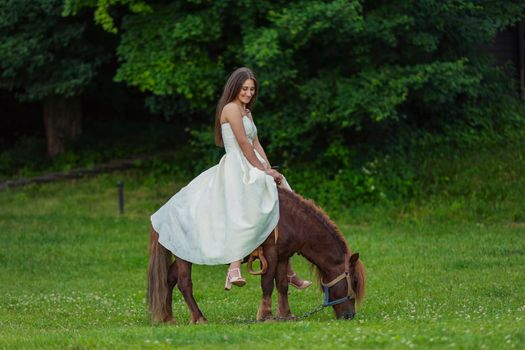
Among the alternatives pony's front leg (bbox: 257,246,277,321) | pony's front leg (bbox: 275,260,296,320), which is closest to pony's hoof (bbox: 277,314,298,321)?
pony's front leg (bbox: 275,260,296,320)

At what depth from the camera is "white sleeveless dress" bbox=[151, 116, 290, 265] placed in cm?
1128

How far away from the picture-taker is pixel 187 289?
456 inches

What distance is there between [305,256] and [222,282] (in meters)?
5.53

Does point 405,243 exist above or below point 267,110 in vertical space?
below

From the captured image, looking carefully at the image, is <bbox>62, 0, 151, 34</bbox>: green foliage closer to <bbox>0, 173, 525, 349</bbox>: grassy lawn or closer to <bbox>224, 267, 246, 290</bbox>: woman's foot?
<bbox>0, 173, 525, 349</bbox>: grassy lawn

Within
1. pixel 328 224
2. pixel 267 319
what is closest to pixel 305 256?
pixel 328 224

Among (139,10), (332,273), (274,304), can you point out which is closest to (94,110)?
(139,10)

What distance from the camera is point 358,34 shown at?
22266mm

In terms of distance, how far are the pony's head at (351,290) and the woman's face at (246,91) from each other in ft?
6.12

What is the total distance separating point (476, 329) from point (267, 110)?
45.9ft

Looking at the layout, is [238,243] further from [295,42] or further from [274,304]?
[295,42]

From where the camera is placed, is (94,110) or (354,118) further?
(94,110)

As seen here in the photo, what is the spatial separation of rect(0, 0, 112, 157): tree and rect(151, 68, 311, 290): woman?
14.3 metres

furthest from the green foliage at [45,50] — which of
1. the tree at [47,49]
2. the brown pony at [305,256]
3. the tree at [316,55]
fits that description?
the brown pony at [305,256]
